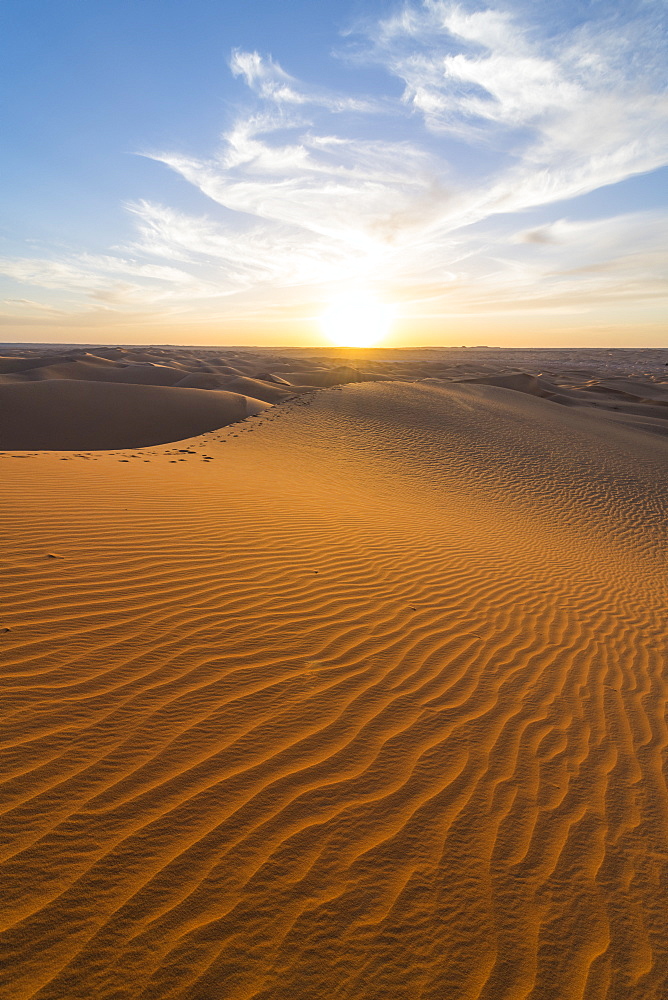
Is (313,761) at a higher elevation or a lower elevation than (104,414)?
lower

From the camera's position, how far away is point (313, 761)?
3.04m

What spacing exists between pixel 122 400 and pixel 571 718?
22369mm

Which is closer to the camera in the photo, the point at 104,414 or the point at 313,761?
the point at 313,761

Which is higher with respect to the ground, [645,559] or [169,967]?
[169,967]

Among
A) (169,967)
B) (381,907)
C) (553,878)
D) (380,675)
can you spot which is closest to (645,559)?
(380,675)

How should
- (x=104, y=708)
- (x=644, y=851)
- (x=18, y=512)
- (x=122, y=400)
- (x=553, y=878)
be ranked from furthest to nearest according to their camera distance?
(x=122, y=400) < (x=18, y=512) < (x=104, y=708) < (x=644, y=851) < (x=553, y=878)

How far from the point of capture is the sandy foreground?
2.10 meters

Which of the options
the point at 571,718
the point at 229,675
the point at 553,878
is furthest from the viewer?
the point at 571,718

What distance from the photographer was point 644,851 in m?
2.85

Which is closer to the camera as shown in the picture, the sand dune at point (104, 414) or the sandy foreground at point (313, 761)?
the sandy foreground at point (313, 761)

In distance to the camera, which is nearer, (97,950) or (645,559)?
(97,950)

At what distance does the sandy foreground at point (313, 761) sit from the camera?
6.88 ft

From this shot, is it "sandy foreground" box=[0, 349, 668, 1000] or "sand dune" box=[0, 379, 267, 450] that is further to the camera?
"sand dune" box=[0, 379, 267, 450]

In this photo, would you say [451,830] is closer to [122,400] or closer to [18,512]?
[18,512]
